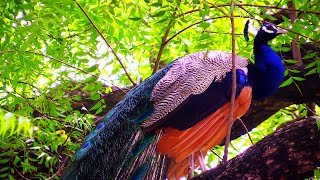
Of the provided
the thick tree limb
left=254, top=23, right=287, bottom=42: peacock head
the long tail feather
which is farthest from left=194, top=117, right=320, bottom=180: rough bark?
the thick tree limb

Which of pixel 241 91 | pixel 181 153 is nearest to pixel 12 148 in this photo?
pixel 181 153

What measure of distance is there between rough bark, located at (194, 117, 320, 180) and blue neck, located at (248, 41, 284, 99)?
0.84 meters

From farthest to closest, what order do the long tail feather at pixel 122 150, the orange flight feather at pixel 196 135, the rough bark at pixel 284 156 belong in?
the orange flight feather at pixel 196 135, the long tail feather at pixel 122 150, the rough bark at pixel 284 156

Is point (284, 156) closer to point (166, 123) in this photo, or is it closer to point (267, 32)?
point (166, 123)

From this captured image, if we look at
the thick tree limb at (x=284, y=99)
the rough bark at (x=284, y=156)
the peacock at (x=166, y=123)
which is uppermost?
the peacock at (x=166, y=123)

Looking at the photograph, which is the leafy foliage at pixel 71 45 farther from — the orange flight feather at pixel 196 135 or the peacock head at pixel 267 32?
the orange flight feather at pixel 196 135

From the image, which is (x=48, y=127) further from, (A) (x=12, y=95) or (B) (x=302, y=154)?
(B) (x=302, y=154)

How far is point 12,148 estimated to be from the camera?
9.93ft

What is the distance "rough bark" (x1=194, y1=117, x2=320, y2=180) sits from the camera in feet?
5.93

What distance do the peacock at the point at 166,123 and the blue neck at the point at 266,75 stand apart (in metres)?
0.06

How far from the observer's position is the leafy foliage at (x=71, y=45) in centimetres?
249

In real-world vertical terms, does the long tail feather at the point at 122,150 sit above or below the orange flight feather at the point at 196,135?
above

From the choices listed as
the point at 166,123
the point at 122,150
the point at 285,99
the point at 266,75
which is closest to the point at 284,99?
the point at 285,99

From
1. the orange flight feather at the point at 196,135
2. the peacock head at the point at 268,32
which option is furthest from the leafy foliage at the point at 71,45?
the orange flight feather at the point at 196,135
